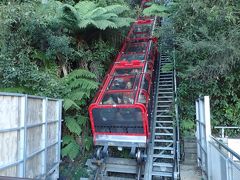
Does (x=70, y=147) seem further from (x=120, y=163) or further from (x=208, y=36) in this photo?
(x=208, y=36)

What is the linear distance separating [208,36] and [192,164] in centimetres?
367

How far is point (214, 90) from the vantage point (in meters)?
7.47

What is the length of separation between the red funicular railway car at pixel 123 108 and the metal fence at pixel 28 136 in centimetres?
119

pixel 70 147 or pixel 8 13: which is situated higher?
pixel 8 13

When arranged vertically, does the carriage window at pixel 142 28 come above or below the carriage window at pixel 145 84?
above

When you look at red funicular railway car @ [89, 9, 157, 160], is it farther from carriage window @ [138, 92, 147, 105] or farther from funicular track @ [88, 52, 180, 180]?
funicular track @ [88, 52, 180, 180]

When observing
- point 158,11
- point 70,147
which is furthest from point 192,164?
point 158,11

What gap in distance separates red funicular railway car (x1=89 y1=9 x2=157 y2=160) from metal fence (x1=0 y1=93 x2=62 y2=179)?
1188 mm

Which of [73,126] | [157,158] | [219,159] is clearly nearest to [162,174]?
[157,158]

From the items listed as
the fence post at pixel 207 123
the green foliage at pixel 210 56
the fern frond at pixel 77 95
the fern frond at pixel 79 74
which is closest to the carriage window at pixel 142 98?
the green foliage at pixel 210 56

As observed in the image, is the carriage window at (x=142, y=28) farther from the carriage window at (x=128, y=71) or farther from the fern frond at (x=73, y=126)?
the fern frond at (x=73, y=126)

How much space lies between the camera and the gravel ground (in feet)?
20.5

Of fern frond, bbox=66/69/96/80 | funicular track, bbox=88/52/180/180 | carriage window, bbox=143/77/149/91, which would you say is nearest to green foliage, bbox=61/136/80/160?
funicular track, bbox=88/52/180/180

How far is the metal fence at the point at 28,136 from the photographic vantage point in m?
3.65
